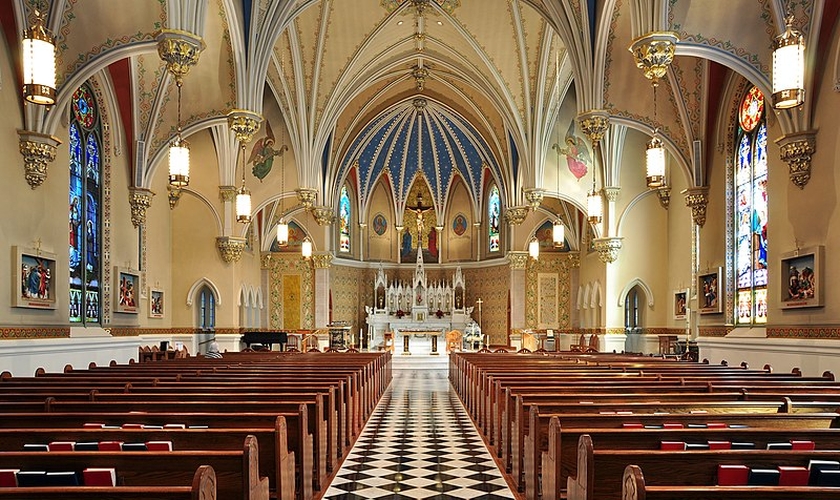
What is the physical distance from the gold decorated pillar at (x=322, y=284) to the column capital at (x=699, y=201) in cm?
2054

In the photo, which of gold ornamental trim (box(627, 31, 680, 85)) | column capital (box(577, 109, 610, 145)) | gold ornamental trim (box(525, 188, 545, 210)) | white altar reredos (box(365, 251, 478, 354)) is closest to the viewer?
gold ornamental trim (box(627, 31, 680, 85))

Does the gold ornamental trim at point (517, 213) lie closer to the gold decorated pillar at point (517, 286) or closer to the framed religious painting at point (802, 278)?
the gold decorated pillar at point (517, 286)

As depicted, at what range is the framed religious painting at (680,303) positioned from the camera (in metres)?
22.9

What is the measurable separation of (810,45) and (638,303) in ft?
51.4

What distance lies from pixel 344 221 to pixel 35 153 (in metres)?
26.0

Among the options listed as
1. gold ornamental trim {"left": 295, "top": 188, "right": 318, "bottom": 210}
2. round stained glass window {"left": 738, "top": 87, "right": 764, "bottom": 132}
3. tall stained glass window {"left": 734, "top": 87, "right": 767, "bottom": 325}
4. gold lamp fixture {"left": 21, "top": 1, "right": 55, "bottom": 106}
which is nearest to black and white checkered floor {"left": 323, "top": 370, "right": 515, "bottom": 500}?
gold lamp fixture {"left": 21, "top": 1, "right": 55, "bottom": 106}

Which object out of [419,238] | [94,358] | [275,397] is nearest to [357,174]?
[419,238]

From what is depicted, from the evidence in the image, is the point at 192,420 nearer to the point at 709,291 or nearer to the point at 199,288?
the point at 709,291

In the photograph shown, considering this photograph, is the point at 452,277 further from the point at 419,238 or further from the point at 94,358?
the point at 94,358

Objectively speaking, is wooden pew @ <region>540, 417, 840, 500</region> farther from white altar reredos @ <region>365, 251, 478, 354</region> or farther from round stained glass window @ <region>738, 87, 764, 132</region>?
white altar reredos @ <region>365, 251, 478, 354</region>

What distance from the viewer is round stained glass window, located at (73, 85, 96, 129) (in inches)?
665

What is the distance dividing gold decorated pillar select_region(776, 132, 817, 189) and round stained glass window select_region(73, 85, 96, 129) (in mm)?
15387

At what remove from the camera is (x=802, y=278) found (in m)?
13.0

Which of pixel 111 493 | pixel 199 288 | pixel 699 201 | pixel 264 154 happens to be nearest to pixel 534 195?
pixel 699 201
